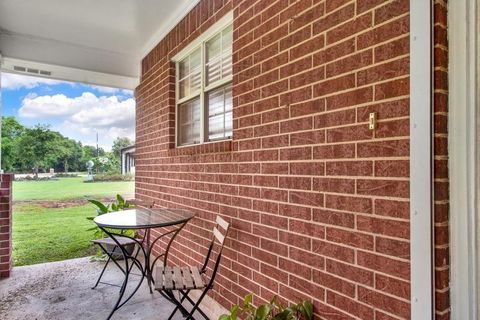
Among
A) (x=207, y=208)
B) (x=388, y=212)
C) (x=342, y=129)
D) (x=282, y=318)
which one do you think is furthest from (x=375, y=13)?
(x=207, y=208)

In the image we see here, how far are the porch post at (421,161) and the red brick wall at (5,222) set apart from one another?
13.8 ft

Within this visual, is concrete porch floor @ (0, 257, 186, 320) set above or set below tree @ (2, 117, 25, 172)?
below

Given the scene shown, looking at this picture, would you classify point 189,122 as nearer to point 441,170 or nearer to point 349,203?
point 349,203

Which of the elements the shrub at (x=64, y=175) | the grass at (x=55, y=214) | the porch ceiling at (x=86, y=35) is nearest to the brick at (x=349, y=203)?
the porch ceiling at (x=86, y=35)

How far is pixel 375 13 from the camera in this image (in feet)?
4.40

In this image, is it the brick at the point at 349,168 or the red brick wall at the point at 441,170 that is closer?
the red brick wall at the point at 441,170

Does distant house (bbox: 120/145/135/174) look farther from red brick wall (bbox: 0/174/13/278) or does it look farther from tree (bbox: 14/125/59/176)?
red brick wall (bbox: 0/174/13/278)

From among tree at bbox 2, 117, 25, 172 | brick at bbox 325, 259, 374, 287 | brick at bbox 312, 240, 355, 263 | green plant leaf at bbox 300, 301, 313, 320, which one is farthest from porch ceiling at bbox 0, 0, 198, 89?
green plant leaf at bbox 300, 301, 313, 320

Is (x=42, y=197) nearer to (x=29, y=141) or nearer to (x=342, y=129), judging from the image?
(x=29, y=141)

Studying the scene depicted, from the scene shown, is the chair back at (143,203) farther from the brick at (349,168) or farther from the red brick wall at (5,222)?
the brick at (349,168)

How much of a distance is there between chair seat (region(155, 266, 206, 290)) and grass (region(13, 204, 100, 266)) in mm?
Answer: 2987

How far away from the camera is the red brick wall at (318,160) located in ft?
4.16

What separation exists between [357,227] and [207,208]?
1642mm

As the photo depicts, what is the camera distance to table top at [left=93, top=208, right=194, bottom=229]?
225cm
